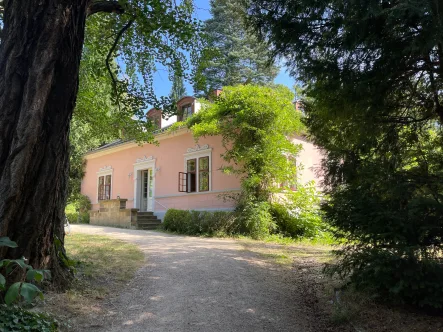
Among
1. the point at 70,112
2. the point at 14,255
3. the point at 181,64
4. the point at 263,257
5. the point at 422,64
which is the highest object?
the point at 181,64

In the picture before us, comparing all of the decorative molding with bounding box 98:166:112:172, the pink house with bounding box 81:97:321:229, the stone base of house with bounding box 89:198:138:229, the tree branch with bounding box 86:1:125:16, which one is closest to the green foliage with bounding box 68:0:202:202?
the tree branch with bounding box 86:1:125:16

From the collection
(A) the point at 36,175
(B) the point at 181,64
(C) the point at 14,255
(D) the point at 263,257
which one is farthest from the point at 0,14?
(D) the point at 263,257

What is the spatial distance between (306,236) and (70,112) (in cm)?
925

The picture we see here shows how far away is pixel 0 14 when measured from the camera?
640 centimetres

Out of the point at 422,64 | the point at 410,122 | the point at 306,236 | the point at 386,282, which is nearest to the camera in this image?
the point at 386,282

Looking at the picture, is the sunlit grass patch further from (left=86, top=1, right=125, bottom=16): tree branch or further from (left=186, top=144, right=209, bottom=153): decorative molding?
(left=186, top=144, right=209, bottom=153): decorative molding

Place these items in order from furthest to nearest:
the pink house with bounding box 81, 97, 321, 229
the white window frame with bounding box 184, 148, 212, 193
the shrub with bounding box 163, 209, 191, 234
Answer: the white window frame with bounding box 184, 148, 212, 193 → the pink house with bounding box 81, 97, 321, 229 → the shrub with bounding box 163, 209, 191, 234

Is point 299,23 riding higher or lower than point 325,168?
higher

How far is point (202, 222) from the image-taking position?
39.5 feet

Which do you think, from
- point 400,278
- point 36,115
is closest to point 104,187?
point 36,115

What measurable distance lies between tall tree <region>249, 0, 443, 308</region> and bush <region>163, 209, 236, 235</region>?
6.51 meters

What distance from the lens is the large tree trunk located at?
3.62 m

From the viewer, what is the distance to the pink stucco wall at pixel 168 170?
14133 mm

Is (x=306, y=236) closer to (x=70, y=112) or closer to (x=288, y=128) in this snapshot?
(x=288, y=128)
